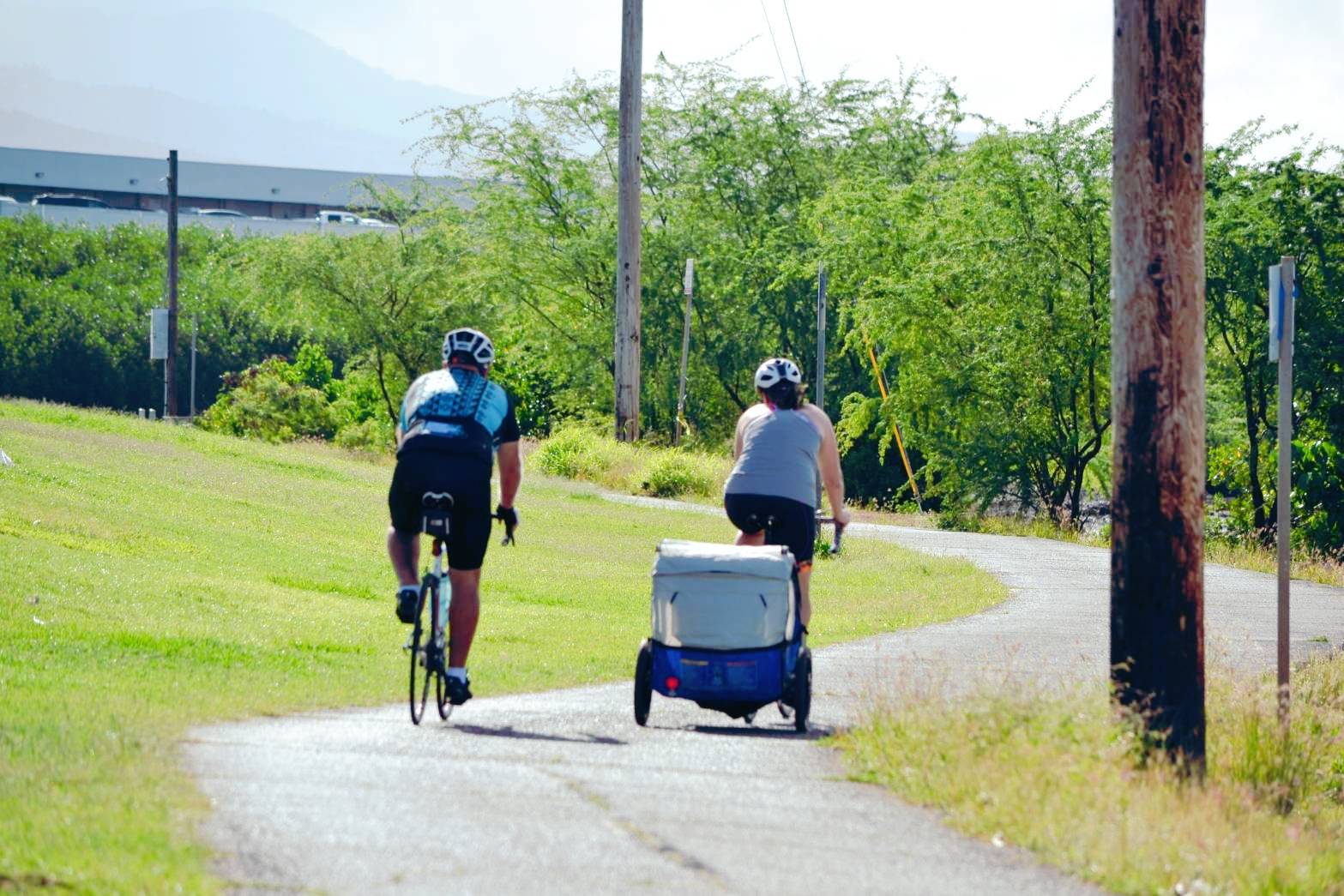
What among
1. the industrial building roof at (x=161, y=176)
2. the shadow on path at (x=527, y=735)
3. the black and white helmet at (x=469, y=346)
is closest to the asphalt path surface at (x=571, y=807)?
the shadow on path at (x=527, y=735)

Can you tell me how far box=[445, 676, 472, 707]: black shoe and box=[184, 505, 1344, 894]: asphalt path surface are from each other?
145 mm

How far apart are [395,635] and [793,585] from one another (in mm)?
5140

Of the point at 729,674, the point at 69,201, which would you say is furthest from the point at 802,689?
the point at 69,201

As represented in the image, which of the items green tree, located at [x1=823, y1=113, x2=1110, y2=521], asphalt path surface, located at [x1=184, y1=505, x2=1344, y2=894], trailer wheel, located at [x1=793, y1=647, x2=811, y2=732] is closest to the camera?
asphalt path surface, located at [x1=184, y1=505, x2=1344, y2=894]

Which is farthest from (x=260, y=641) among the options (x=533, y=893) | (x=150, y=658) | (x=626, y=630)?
(x=533, y=893)

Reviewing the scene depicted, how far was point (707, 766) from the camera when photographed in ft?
24.8

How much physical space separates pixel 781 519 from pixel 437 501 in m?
1.89

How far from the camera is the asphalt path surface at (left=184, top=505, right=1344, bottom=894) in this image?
17.8 ft

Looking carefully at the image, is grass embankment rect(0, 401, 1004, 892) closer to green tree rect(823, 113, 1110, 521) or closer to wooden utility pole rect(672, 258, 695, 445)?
wooden utility pole rect(672, 258, 695, 445)

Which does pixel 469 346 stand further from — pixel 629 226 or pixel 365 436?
pixel 365 436

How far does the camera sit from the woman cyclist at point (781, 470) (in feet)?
30.4

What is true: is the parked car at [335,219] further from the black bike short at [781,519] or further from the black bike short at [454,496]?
the black bike short at [454,496]

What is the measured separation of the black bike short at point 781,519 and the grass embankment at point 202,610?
1780 millimetres

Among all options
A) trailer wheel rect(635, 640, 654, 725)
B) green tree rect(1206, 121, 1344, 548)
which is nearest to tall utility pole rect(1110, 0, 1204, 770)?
trailer wheel rect(635, 640, 654, 725)
